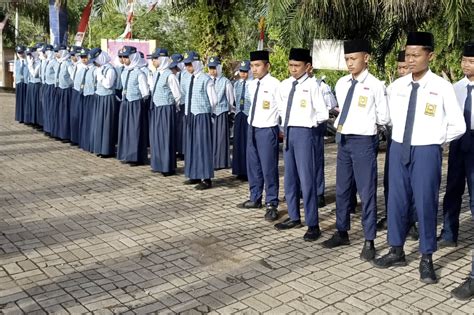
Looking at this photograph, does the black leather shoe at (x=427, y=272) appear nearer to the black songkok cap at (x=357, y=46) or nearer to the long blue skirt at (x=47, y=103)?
the black songkok cap at (x=357, y=46)

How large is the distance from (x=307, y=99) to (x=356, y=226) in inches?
62.4

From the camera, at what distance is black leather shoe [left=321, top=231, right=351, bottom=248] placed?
5.30 meters

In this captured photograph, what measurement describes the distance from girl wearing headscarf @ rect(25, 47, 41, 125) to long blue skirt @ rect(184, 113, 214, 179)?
6.00 m

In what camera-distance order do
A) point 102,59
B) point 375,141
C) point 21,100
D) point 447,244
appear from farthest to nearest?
point 21,100 → point 102,59 → point 447,244 → point 375,141

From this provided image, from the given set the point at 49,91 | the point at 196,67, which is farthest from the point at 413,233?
the point at 49,91

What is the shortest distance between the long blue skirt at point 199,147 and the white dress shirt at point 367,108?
2969 millimetres

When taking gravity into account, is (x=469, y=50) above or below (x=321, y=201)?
above

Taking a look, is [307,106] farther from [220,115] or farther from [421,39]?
[220,115]

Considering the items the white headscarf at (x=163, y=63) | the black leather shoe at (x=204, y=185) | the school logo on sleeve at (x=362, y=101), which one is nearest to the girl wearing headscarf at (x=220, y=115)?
the black leather shoe at (x=204, y=185)

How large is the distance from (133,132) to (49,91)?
3559 mm

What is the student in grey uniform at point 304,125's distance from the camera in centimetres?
543

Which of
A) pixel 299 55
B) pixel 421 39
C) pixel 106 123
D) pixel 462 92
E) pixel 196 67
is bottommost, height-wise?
pixel 106 123

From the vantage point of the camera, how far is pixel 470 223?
628 centimetres

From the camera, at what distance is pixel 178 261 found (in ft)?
15.9
